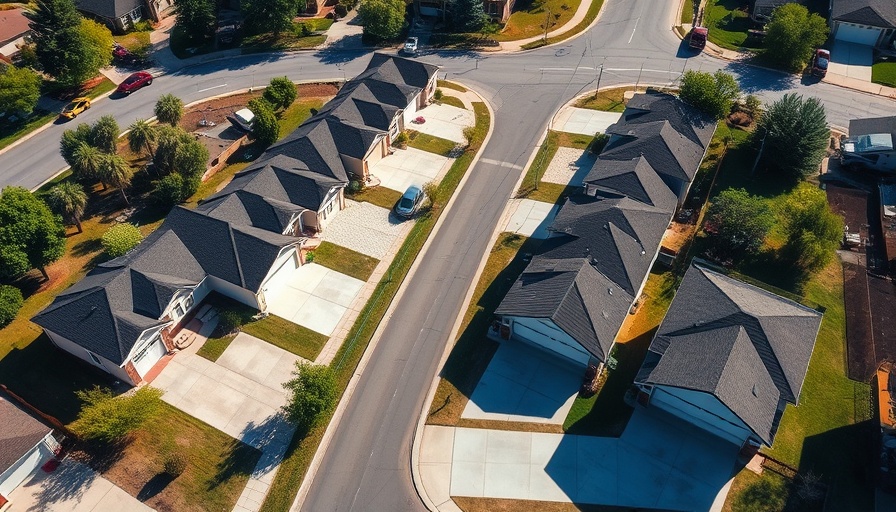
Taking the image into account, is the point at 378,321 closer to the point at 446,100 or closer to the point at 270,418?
the point at 270,418

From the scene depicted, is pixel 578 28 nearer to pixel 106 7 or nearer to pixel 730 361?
pixel 730 361

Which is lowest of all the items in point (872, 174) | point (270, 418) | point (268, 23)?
point (270, 418)

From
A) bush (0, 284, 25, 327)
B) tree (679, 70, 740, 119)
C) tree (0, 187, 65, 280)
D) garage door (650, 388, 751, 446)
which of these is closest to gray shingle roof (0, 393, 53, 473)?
bush (0, 284, 25, 327)

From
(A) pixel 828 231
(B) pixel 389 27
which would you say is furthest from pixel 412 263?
(B) pixel 389 27

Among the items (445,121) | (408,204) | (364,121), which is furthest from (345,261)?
(445,121)

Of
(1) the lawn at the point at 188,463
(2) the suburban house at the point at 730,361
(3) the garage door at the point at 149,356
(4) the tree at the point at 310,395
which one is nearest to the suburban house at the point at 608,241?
(2) the suburban house at the point at 730,361

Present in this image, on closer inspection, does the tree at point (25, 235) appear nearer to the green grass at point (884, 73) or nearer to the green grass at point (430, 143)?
the green grass at point (430, 143)

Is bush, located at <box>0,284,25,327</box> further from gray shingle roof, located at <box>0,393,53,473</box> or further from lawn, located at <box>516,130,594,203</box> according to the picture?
lawn, located at <box>516,130,594,203</box>
